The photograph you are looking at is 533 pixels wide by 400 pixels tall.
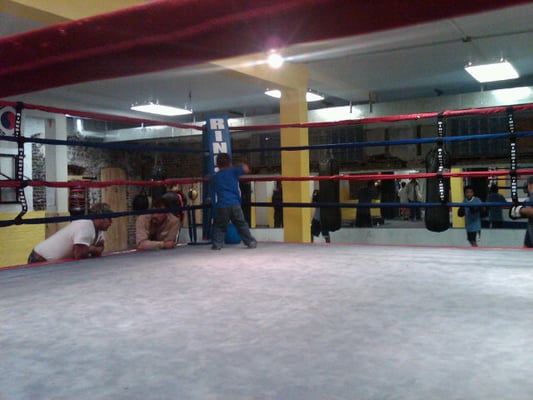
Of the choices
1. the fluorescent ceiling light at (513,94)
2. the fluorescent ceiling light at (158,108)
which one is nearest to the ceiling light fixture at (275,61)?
the fluorescent ceiling light at (158,108)

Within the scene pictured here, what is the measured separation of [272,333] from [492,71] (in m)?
6.67

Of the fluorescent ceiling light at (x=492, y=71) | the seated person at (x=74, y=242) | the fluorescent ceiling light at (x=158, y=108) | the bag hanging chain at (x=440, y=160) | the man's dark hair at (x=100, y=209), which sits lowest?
the seated person at (x=74, y=242)

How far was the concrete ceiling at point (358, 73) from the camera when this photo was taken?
5465 millimetres

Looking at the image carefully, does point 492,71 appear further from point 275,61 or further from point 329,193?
point 275,61

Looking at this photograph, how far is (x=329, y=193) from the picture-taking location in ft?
19.6

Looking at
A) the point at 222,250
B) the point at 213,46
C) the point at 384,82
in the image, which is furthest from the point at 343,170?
the point at 213,46

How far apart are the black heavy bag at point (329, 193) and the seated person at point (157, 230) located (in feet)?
7.43

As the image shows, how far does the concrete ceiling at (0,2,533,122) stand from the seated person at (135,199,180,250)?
1.28 meters

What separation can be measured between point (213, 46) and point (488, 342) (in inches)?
47.5

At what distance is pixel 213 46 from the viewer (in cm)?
56

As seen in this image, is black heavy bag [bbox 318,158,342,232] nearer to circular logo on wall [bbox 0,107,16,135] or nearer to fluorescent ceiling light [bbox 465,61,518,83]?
fluorescent ceiling light [bbox 465,61,518,83]

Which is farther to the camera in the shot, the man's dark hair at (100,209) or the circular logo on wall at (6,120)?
the circular logo on wall at (6,120)

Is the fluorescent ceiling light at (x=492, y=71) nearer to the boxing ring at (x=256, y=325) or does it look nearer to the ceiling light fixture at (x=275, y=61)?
the ceiling light fixture at (x=275, y=61)

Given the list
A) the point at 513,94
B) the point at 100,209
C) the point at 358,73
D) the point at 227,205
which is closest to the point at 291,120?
the point at 358,73
